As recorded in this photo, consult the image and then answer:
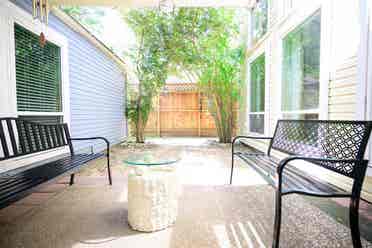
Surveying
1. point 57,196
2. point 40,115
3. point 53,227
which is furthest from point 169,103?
point 53,227

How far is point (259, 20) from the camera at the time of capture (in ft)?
18.0

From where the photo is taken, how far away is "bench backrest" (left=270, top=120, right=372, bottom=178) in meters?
1.47

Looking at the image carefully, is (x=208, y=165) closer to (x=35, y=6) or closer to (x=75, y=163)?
(x=75, y=163)

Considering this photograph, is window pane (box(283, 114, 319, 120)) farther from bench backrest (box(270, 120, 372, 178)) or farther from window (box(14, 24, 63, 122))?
window (box(14, 24, 63, 122))

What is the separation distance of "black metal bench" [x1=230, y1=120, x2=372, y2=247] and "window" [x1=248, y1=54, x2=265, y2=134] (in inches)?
107

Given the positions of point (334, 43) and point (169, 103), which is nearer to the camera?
point (334, 43)

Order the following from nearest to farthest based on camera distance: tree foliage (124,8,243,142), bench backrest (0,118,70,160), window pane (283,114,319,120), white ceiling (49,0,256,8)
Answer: bench backrest (0,118,70,160) < window pane (283,114,319,120) < white ceiling (49,0,256,8) < tree foliage (124,8,243,142)

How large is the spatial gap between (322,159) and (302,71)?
2379 millimetres

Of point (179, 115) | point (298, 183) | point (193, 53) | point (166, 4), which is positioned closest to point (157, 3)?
point (166, 4)

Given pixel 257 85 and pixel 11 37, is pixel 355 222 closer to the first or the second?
pixel 11 37

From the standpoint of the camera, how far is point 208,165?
409 centimetres

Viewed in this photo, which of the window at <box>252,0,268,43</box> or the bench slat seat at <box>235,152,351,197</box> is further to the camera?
the window at <box>252,0,268,43</box>

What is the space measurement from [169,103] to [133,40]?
3407 mm

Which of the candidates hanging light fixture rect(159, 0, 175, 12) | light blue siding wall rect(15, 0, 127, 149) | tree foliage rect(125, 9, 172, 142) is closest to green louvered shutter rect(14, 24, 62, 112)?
light blue siding wall rect(15, 0, 127, 149)
